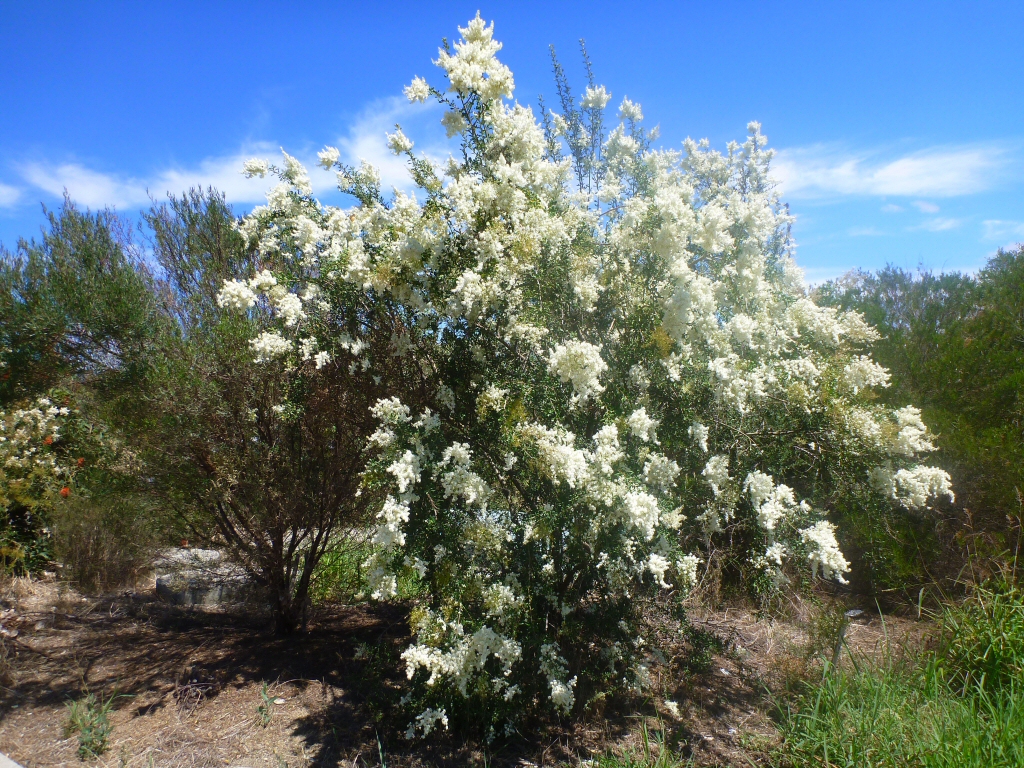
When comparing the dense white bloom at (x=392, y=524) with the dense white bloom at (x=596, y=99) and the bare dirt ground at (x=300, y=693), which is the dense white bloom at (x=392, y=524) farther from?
the dense white bloom at (x=596, y=99)

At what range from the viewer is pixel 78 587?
676 centimetres

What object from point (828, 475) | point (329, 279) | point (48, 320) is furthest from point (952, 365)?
point (48, 320)

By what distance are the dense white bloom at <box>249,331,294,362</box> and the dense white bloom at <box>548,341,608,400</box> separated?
1.67m

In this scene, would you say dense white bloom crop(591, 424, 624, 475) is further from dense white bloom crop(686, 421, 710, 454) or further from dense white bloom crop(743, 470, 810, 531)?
dense white bloom crop(743, 470, 810, 531)

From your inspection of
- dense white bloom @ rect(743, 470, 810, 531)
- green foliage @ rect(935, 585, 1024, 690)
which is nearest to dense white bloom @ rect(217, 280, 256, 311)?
dense white bloom @ rect(743, 470, 810, 531)

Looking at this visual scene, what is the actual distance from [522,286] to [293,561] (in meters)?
3.40

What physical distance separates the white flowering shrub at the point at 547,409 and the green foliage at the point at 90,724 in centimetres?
213

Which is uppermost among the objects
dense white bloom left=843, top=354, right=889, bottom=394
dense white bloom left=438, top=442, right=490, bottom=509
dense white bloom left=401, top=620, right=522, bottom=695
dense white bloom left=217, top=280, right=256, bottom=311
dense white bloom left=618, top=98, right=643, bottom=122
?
dense white bloom left=618, top=98, right=643, bottom=122

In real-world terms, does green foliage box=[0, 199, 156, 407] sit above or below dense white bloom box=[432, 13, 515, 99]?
below

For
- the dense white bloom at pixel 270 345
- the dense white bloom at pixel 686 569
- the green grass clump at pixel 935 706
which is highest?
the dense white bloom at pixel 270 345

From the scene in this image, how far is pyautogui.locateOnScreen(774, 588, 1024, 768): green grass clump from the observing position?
3.04m

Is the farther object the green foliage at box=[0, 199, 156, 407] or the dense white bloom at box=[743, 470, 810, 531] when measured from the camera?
the green foliage at box=[0, 199, 156, 407]

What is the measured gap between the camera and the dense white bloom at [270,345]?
12.1ft

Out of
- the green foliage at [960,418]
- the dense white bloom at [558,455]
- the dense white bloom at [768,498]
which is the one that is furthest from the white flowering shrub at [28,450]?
the green foliage at [960,418]
